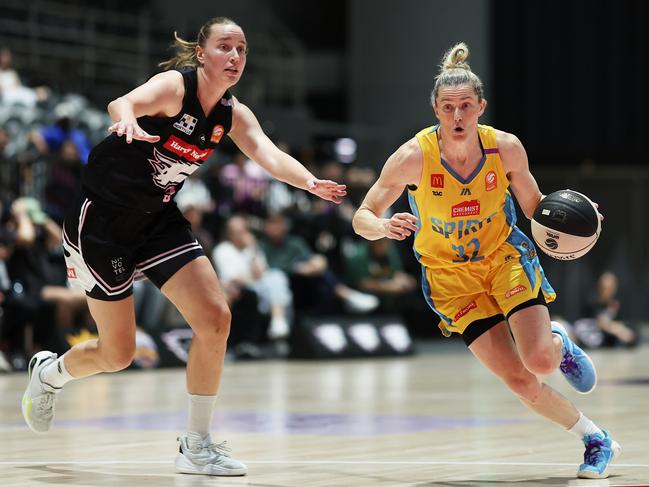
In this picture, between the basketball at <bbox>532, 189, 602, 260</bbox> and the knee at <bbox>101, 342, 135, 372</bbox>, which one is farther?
the knee at <bbox>101, 342, 135, 372</bbox>

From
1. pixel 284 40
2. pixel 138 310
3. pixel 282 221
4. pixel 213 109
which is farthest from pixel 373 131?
pixel 213 109

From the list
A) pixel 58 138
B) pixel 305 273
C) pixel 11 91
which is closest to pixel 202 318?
pixel 58 138

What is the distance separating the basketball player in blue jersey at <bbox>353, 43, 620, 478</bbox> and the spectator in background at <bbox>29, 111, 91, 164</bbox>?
8241mm

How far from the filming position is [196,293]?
19.0ft

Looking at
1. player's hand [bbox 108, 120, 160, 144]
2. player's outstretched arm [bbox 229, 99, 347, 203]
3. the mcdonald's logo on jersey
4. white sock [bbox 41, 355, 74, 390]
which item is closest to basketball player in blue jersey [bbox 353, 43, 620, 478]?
the mcdonald's logo on jersey

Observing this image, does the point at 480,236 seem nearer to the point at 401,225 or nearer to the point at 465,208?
the point at 465,208

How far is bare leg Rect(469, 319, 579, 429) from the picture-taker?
567 cm

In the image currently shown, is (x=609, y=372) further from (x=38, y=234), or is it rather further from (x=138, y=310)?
(x=38, y=234)

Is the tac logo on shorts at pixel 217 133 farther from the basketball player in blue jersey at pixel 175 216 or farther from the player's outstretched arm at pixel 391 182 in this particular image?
the player's outstretched arm at pixel 391 182

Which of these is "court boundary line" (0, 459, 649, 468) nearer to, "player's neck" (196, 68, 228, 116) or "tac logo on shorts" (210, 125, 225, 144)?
"tac logo on shorts" (210, 125, 225, 144)

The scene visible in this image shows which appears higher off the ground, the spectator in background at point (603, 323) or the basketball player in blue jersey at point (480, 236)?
the basketball player in blue jersey at point (480, 236)

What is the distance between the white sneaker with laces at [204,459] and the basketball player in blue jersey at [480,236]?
119 centimetres

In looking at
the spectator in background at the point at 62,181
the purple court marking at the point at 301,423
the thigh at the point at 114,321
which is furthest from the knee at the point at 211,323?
the spectator in background at the point at 62,181

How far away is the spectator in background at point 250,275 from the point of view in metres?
13.8
